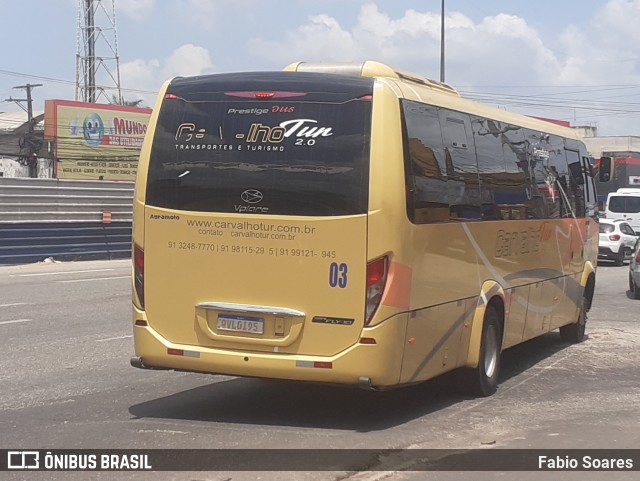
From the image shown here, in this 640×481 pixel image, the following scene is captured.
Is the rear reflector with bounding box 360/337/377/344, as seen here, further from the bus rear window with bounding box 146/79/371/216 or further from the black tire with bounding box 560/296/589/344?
the black tire with bounding box 560/296/589/344

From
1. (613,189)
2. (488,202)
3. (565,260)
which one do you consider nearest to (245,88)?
(488,202)

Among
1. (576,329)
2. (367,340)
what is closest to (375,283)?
(367,340)

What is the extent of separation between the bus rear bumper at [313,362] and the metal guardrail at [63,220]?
20133 mm

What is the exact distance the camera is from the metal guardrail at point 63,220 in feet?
89.5

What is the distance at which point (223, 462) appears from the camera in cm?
661

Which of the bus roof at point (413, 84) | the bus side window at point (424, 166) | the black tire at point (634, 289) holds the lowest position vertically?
the black tire at point (634, 289)

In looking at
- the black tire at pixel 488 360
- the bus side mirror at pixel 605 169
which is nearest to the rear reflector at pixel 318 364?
the black tire at pixel 488 360

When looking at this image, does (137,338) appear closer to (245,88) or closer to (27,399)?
(27,399)

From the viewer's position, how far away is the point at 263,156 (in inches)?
310

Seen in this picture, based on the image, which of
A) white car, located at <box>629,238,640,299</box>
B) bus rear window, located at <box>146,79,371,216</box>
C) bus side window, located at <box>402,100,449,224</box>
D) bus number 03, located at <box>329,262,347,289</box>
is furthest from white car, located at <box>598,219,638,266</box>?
bus number 03, located at <box>329,262,347,289</box>

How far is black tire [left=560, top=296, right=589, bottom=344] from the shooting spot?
13.6 metres

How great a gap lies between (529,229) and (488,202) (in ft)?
4.95

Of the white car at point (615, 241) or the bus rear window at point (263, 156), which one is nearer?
the bus rear window at point (263, 156)

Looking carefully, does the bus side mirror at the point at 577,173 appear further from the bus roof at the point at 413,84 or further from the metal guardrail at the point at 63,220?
the metal guardrail at the point at 63,220
